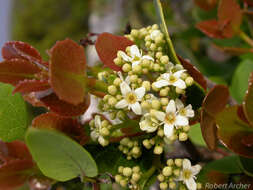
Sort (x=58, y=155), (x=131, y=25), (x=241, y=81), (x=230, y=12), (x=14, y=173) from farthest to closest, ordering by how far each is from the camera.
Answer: (x=131, y=25), (x=241, y=81), (x=230, y=12), (x=14, y=173), (x=58, y=155)

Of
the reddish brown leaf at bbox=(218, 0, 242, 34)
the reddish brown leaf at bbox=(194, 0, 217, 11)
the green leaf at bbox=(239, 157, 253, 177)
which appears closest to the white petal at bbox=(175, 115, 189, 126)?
the green leaf at bbox=(239, 157, 253, 177)

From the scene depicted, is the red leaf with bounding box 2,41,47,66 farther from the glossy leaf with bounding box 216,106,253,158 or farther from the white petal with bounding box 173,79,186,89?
the glossy leaf with bounding box 216,106,253,158

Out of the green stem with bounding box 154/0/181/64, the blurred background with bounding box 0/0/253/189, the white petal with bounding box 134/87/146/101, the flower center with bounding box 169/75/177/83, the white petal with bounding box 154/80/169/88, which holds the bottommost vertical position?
the blurred background with bounding box 0/0/253/189

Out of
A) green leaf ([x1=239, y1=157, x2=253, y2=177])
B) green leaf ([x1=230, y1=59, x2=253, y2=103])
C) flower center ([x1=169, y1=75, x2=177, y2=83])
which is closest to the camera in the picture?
flower center ([x1=169, y1=75, x2=177, y2=83])

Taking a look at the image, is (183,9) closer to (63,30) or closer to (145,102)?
(145,102)

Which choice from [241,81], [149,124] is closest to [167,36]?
[149,124]

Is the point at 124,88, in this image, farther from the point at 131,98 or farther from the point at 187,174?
the point at 187,174

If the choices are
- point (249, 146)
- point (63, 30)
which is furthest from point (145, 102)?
point (63, 30)
